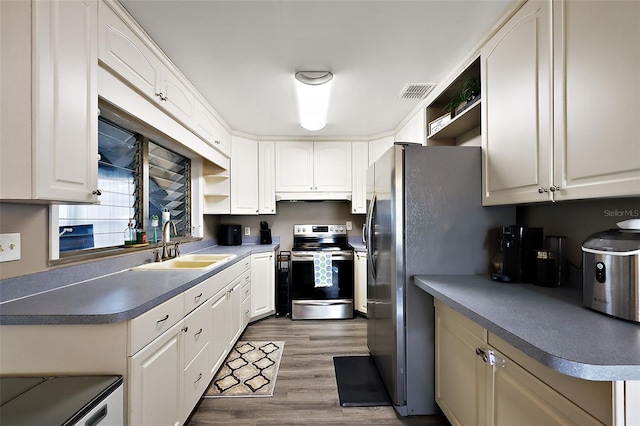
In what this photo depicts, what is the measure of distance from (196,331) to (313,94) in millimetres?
1968

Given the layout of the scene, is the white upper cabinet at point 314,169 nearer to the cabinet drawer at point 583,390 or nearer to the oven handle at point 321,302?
the oven handle at point 321,302

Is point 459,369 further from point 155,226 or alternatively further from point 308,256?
point 155,226

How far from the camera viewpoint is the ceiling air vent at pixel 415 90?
231 centimetres

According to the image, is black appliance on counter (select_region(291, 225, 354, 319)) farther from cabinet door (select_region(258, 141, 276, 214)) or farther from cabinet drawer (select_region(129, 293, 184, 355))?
cabinet drawer (select_region(129, 293, 184, 355))

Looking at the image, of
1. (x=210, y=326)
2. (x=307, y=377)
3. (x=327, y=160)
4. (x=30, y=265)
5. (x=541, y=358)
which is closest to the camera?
(x=541, y=358)

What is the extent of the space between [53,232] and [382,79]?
7.64ft

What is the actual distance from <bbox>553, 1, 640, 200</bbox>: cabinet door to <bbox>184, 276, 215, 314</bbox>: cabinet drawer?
75.6 inches

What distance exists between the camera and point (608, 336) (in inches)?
33.1

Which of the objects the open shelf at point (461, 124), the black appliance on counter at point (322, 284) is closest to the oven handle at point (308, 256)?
the black appliance on counter at point (322, 284)

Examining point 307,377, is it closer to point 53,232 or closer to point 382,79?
point 53,232

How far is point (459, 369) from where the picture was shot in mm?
1399

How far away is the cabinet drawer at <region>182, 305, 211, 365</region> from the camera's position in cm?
157

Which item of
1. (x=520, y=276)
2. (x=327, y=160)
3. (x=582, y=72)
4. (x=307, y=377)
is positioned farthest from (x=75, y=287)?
(x=327, y=160)

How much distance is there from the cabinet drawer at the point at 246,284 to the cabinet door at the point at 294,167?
3.98 ft
